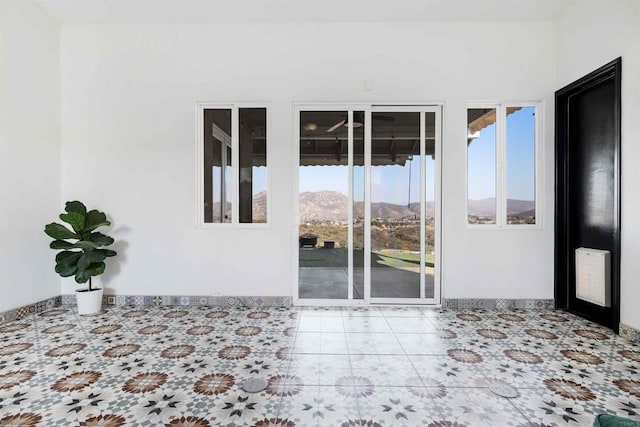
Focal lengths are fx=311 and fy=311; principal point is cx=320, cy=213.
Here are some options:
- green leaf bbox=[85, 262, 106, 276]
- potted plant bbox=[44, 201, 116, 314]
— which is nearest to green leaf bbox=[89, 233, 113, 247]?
potted plant bbox=[44, 201, 116, 314]

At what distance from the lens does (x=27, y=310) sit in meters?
3.54

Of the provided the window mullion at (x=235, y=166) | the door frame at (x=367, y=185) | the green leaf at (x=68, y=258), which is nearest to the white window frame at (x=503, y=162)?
the door frame at (x=367, y=185)

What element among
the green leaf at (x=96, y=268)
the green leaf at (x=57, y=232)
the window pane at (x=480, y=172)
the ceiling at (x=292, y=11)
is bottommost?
the green leaf at (x=96, y=268)

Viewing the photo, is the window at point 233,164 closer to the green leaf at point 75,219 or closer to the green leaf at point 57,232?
the green leaf at point 75,219

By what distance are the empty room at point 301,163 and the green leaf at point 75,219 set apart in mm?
22

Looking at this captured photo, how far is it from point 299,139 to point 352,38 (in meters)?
1.42

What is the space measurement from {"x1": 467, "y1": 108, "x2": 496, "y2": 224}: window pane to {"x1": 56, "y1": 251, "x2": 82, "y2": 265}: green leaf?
471cm

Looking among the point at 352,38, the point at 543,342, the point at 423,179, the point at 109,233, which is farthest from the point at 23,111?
the point at 543,342

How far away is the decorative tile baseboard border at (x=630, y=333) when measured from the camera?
283 centimetres

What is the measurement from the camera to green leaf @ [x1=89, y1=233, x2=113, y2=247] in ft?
11.9

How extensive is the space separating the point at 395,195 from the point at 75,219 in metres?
3.76

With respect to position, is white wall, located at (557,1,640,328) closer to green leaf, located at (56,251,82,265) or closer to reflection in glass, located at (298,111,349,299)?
reflection in glass, located at (298,111,349,299)

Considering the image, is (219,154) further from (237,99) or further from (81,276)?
(81,276)

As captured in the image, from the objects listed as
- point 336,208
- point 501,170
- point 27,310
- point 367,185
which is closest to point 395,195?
point 367,185
